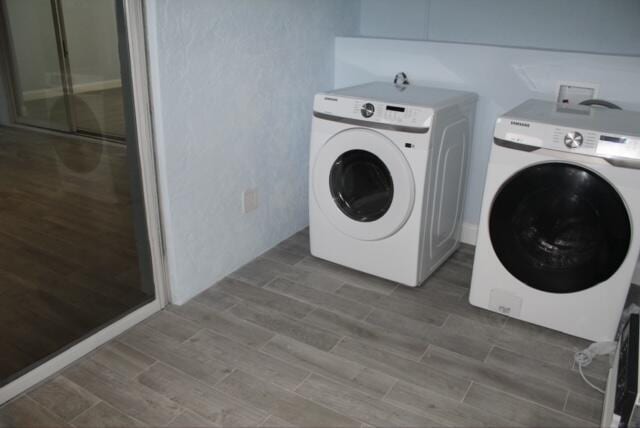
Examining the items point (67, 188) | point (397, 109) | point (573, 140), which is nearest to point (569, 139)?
point (573, 140)

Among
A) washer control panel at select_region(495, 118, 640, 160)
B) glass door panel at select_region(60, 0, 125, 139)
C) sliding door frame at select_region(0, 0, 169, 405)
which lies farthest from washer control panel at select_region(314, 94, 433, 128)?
glass door panel at select_region(60, 0, 125, 139)

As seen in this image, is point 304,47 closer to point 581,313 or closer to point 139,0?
point 139,0

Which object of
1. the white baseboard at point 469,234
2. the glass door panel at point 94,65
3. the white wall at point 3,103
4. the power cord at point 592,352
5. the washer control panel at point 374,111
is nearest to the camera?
the white wall at point 3,103

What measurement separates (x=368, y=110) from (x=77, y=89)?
1.10 metres

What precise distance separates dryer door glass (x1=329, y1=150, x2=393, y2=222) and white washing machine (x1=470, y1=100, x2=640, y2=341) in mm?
449

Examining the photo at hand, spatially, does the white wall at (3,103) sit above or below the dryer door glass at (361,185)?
above

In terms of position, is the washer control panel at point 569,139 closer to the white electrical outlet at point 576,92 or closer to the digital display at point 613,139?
the digital display at point 613,139

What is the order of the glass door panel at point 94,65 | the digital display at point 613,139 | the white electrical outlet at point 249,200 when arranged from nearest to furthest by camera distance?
the glass door panel at point 94,65
the digital display at point 613,139
the white electrical outlet at point 249,200

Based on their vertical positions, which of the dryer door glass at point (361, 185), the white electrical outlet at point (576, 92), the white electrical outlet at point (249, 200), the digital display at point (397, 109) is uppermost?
the white electrical outlet at point (576, 92)

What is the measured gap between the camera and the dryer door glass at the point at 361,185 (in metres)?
2.35

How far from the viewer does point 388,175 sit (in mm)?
2328

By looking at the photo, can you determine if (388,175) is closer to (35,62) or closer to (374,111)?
(374,111)

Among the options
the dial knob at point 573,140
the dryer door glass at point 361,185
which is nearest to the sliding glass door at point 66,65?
the dryer door glass at point 361,185

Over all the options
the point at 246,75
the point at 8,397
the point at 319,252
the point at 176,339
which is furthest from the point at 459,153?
the point at 8,397
